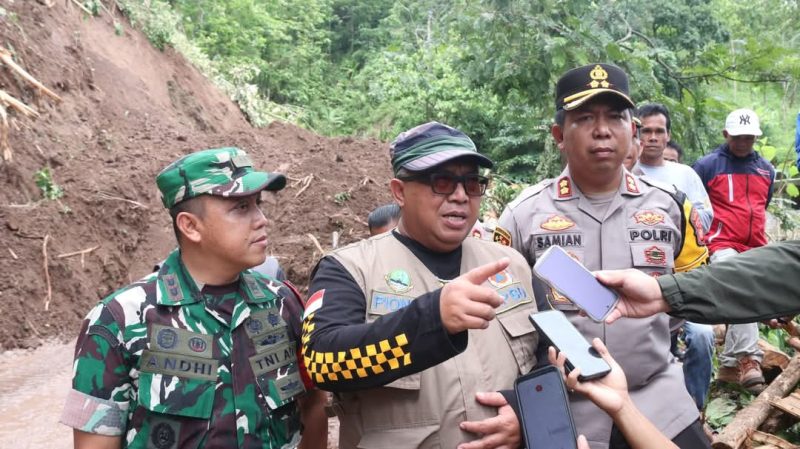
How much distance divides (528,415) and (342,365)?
540 millimetres

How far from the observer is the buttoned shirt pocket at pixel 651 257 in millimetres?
2650

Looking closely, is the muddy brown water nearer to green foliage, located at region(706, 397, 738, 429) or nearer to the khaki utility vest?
green foliage, located at region(706, 397, 738, 429)

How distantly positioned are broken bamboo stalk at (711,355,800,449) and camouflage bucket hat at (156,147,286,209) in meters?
2.95

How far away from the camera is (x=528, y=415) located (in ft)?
6.44

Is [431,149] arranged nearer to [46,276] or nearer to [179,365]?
[179,365]

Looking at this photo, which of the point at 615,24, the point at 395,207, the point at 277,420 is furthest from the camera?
the point at 615,24

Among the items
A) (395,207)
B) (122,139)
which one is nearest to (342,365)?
(395,207)

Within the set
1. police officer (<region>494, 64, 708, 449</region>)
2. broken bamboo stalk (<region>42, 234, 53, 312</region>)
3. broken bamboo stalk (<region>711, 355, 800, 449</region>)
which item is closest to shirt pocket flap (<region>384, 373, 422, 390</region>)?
police officer (<region>494, 64, 708, 449</region>)

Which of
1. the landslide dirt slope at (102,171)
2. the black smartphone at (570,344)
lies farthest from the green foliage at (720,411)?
the landslide dirt slope at (102,171)

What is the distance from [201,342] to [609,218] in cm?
159

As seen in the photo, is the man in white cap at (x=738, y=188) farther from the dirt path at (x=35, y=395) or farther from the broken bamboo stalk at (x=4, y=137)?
the broken bamboo stalk at (x=4, y=137)

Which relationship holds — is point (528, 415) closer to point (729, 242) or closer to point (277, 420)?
point (277, 420)

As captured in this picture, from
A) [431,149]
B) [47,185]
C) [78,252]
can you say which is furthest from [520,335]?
[47,185]

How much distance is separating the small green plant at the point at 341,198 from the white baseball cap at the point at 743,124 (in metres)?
5.72
